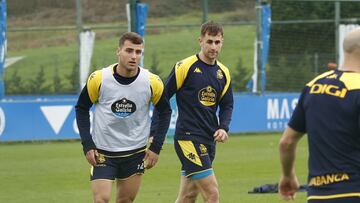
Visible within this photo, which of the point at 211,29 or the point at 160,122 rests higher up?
the point at 211,29

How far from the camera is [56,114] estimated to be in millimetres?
21750

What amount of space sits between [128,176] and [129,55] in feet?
4.00

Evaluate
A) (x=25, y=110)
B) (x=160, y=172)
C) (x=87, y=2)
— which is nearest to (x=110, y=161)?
(x=160, y=172)

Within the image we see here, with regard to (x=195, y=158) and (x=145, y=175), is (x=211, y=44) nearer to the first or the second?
(x=195, y=158)

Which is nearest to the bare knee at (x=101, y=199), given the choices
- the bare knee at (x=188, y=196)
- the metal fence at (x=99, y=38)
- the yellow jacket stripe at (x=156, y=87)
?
the yellow jacket stripe at (x=156, y=87)

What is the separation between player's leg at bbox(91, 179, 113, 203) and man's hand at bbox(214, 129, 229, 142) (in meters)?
1.39

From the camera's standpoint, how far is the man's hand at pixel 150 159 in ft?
30.7

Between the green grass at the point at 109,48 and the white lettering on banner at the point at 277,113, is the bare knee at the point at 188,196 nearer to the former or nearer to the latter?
the white lettering on banner at the point at 277,113

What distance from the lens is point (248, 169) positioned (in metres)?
16.5

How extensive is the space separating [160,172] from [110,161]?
23.2ft

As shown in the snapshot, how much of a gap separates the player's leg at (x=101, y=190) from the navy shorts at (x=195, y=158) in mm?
1130

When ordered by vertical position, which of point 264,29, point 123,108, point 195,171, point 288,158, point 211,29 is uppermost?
point 211,29

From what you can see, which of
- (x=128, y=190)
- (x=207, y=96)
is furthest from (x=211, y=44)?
(x=128, y=190)

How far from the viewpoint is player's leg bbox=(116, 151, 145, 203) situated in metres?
9.30
